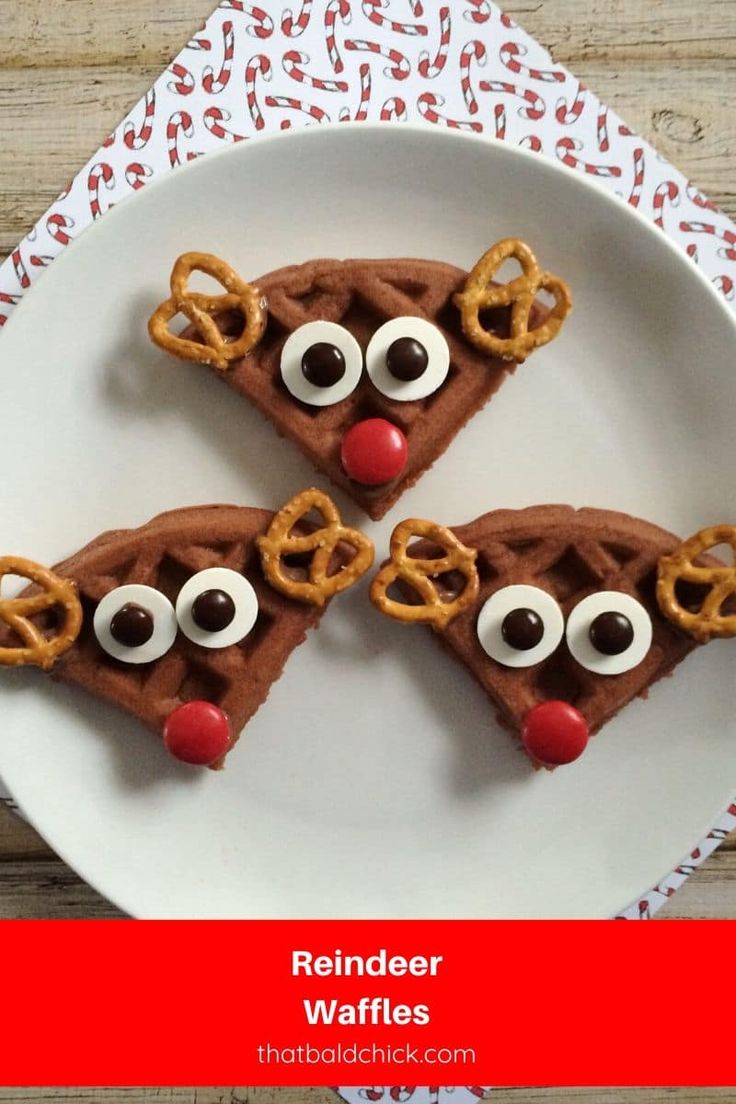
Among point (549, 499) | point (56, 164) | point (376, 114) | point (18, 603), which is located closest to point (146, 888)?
point (18, 603)

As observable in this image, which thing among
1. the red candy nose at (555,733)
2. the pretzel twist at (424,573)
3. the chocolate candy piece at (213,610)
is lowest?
the red candy nose at (555,733)

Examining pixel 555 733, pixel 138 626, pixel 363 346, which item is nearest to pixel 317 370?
pixel 363 346

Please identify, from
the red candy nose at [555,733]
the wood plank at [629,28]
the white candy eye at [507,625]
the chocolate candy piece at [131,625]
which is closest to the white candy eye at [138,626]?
the chocolate candy piece at [131,625]

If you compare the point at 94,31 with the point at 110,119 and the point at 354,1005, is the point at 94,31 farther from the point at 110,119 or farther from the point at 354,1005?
the point at 354,1005

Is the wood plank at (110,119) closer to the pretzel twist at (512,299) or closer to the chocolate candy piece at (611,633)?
the pretzel twist at (512,299)

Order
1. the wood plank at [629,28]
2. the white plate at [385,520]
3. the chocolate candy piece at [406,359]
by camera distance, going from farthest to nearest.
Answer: the wood plank at [629,28] < the white plate at [385,520] < the chocolate candy piece at [406,359]

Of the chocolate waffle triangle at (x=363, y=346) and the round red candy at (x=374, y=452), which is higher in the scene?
the chocolate waffle triangle at (x=363, y=346)

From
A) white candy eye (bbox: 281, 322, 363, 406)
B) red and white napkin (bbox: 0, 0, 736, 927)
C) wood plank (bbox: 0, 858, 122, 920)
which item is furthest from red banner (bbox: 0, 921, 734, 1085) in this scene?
red and white napkin (bbox: 0, 0, 736, 927)
